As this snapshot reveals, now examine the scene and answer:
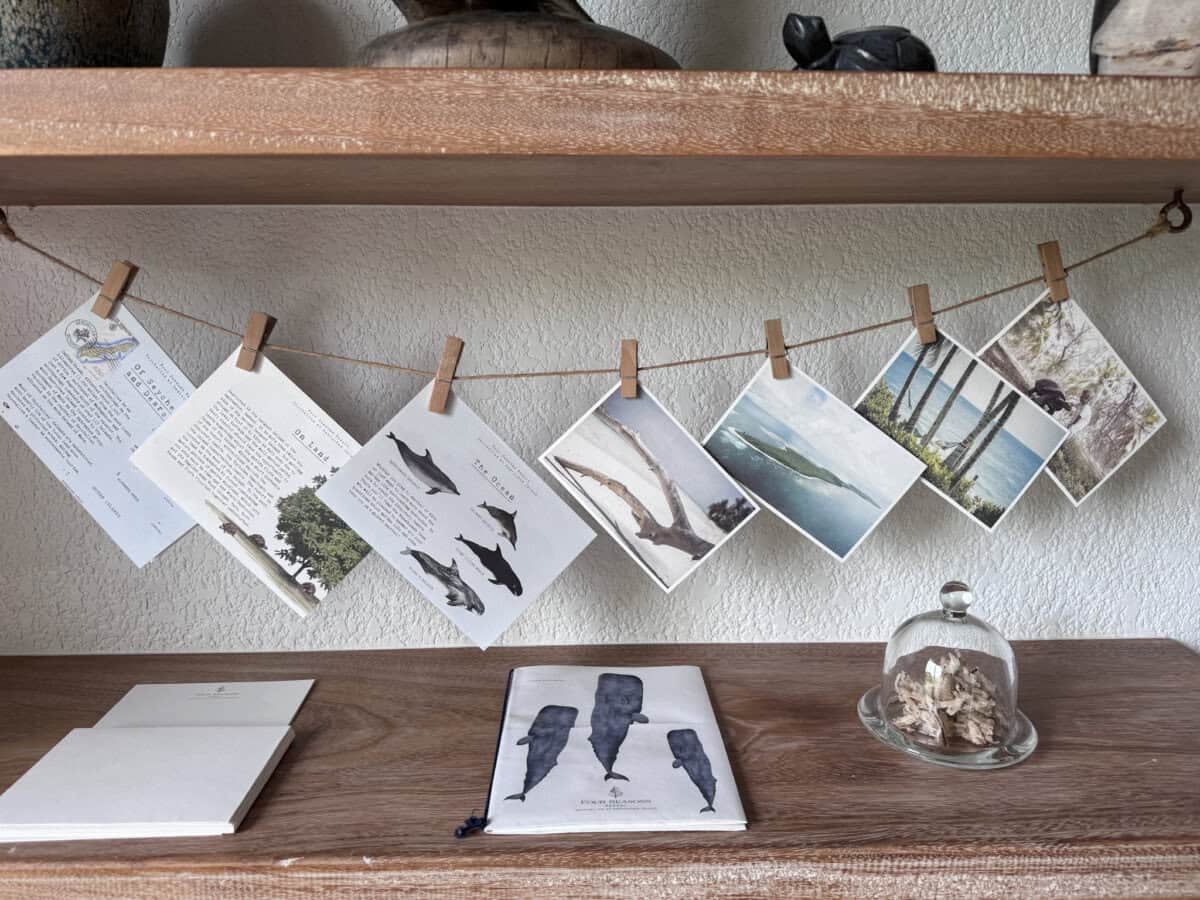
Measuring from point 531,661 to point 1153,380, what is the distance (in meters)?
0.66

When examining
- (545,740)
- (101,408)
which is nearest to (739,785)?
(545,740)

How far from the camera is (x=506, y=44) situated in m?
0.61

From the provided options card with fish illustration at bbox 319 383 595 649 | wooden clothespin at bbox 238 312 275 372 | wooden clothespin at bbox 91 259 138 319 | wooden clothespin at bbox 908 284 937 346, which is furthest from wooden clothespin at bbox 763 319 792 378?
wooden clothespin at bbox 91 259 138 319

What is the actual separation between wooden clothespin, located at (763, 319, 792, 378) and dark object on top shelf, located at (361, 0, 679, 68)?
0.25m

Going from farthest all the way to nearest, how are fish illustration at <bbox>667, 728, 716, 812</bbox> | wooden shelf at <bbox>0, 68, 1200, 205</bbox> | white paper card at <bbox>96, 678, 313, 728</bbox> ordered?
white paper card at <bbox>96, 678, 313, 728</bbox> < fish illustration at <bbox>667, 728, 716, 812</bbox> < wooden shelf at <bbox>0, 68, 1200, 205</bbox>

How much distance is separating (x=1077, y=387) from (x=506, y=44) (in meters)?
0.58

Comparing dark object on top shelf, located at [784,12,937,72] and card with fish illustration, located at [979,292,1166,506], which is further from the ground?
dark object on top shelf, located at [784,12,937,72]

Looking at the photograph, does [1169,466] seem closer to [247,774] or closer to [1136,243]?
[1136,243]

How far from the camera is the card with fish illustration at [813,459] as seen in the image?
31.2 inches

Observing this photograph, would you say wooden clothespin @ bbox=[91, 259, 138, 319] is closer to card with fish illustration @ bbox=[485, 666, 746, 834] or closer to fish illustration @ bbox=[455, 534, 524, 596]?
fish illustration @ bbox=[455, 534, 524, 596]

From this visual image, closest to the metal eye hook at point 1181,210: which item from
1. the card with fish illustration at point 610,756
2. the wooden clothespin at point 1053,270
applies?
the wooden clothespin at point 1053,270

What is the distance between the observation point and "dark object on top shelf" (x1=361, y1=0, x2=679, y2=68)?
1.99ft

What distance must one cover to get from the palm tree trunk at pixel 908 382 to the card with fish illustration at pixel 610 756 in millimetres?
291

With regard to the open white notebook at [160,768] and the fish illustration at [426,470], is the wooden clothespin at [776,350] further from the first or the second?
the open white notebook at [160,768]
